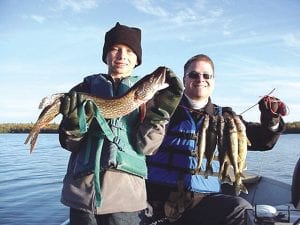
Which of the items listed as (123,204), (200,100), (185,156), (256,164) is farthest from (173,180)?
(256,164)

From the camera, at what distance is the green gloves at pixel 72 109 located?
3.16 metres

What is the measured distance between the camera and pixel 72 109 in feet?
10.4

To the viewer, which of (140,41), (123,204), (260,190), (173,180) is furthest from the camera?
(260,190)

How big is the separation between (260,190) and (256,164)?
1132 centimetres

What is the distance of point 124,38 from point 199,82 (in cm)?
128

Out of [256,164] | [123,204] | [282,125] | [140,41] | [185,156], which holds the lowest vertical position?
[256,164]

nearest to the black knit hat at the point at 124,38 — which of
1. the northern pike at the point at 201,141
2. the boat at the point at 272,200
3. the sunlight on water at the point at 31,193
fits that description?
the northern pike at the point at 201,141

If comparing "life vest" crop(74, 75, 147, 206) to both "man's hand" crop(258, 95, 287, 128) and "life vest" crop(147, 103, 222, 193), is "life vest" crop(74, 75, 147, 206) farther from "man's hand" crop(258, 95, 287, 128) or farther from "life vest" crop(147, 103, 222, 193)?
"man's hand" crop(258, 95, 287, 128)

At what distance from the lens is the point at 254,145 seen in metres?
4.65

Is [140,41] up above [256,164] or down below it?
above

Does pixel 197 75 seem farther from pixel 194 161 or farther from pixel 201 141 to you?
pixel 194 161

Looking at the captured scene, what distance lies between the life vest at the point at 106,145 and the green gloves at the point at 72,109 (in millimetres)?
44

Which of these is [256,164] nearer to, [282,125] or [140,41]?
[282,125]

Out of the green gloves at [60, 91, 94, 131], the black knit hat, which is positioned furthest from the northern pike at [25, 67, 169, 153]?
the black knit hat
